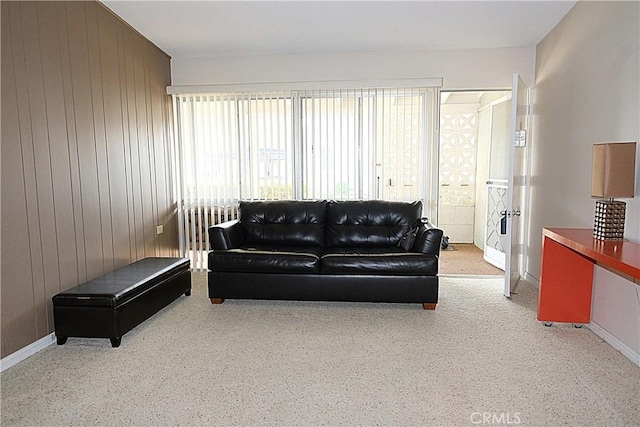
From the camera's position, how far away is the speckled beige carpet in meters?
2.06

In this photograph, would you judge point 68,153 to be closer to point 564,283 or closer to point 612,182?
point 612,182

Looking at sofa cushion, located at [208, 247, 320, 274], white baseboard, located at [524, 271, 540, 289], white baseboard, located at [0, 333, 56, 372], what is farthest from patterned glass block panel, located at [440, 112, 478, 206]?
white baseboard, located at [0, 333, 56, 372]

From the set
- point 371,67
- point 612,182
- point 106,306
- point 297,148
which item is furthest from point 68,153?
point 612,182

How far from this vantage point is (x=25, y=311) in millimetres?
2691

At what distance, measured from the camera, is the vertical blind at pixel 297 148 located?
4.69 meters

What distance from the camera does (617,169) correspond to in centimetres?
249

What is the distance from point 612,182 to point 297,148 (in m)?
3.15

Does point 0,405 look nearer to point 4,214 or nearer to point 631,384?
point 4,214

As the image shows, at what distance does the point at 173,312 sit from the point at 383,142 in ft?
9.33

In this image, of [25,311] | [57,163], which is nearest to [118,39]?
[57,163]

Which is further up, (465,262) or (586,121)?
(586,121)

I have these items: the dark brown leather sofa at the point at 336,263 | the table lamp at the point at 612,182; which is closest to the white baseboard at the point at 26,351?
the dark brown leather sofa at the point at 336,263
